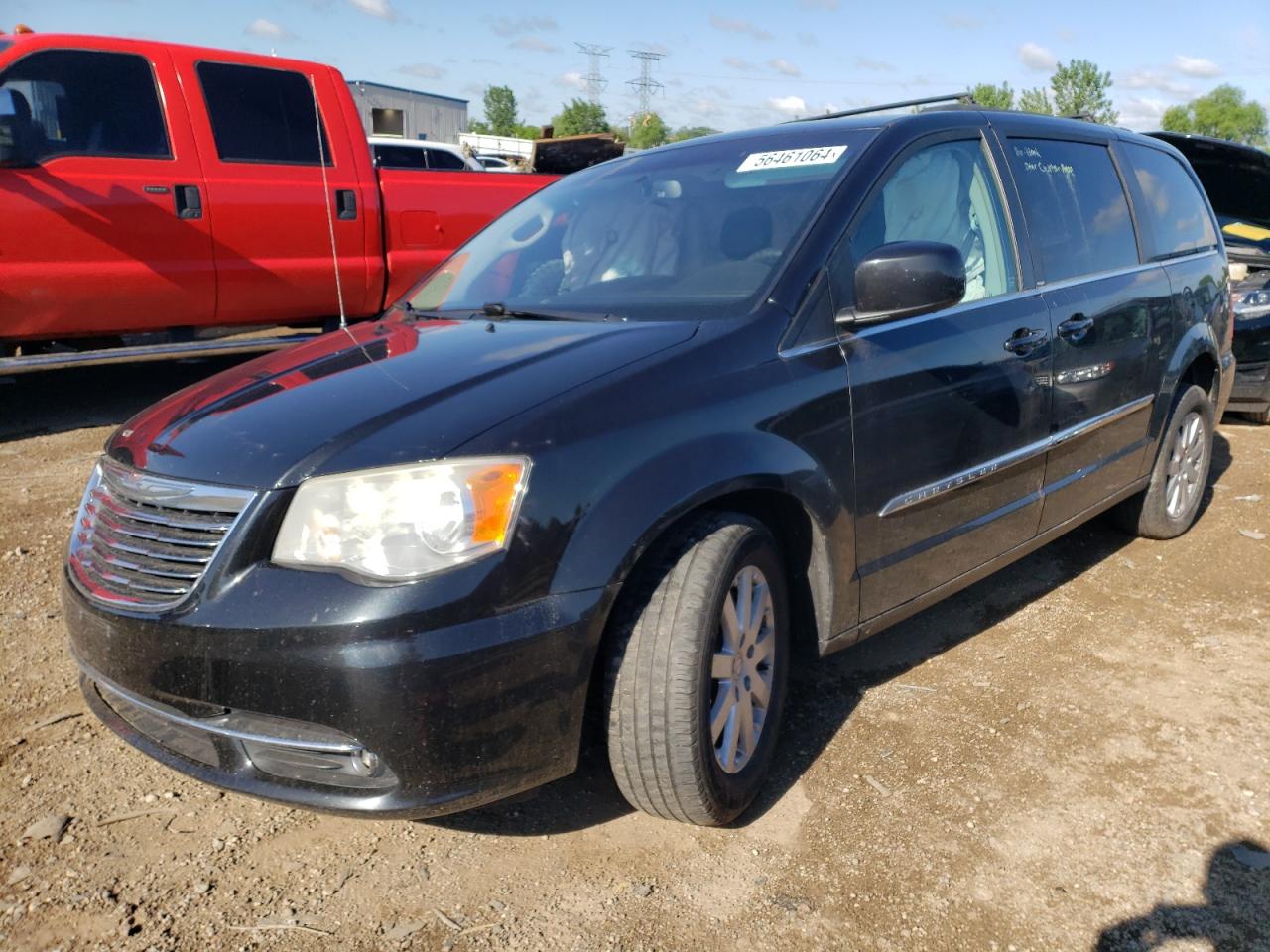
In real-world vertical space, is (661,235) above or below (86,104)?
below

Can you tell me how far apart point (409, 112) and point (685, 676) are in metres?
35.1

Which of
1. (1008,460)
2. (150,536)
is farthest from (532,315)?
(1008,460)

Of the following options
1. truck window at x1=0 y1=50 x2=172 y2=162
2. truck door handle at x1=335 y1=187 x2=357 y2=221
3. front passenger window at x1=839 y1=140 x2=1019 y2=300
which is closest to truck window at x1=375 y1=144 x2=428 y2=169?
truck door handle at x1=335 y1=187 x2=357 y2=221

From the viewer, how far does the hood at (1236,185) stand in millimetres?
6934

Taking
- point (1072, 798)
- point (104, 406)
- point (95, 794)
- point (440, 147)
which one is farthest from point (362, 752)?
point (440, 147)

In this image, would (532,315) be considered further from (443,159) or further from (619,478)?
(443,159)

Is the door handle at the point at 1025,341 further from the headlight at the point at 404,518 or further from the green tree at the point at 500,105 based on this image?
the green tree at the point at 500,105

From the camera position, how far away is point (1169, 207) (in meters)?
4.47

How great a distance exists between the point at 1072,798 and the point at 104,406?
6225 mm

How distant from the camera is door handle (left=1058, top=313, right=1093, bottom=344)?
11.3 feet

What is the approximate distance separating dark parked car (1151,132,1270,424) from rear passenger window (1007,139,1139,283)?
276 centimetres

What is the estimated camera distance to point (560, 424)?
2.14 metres

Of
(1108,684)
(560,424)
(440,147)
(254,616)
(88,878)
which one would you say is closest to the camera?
(254,616)

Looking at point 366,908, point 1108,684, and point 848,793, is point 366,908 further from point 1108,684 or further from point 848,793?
point 1108,684
